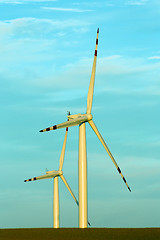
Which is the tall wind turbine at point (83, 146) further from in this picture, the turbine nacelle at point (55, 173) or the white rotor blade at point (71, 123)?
the turbine nacelle at point (55, 173)

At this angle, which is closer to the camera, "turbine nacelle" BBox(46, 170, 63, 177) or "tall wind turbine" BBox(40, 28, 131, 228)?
"tall wind turbine" BBox(40, 28, 131, 228)

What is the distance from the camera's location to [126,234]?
338 feet

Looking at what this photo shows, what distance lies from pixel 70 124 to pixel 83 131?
3.87 metres

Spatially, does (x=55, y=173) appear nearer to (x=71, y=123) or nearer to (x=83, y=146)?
(x=71, y=123)

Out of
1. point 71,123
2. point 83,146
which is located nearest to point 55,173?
point 71,123

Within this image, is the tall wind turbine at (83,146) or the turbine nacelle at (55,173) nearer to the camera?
the tall wind turbine at (83,146)

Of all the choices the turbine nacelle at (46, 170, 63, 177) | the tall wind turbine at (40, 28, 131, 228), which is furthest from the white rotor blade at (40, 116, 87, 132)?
the turbine nacelle at (46, 170, 63, 177)

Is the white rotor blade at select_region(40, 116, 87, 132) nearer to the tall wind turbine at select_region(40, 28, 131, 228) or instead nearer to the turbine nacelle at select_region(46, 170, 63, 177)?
the tall wind turbine at select_region(40, 28, 131, 228)

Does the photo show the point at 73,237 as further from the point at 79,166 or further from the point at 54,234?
the point at 79,166

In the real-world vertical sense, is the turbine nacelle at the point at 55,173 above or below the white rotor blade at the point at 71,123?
above

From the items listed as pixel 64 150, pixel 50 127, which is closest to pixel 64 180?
pixel 64 150

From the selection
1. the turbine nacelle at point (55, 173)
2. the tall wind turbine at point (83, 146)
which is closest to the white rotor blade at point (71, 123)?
the tall wind turbine at point (83, 146)

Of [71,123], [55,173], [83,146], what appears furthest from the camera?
[55,173]

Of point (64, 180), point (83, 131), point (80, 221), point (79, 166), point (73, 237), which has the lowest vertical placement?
point (73, 237)
